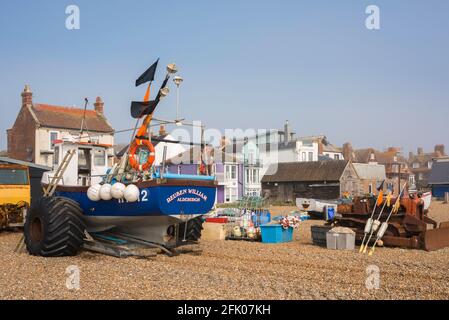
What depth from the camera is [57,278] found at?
29.8ft

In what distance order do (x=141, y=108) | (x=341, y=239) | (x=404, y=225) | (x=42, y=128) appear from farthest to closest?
(x=42, y=128)
(x=404, y=225)
(x=341, y=239)
(x=141, y=108)

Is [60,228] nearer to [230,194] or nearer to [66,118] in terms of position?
[66,118]

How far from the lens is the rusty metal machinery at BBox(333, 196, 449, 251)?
13.7 metres

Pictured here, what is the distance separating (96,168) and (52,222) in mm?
3130

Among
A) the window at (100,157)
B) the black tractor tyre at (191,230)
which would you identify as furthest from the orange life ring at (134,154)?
the black tractor tyre at (191,230)

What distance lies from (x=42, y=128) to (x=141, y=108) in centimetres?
3197

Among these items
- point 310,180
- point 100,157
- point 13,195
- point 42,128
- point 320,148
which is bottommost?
point 310,180

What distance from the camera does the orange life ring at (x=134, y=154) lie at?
39.0 feet

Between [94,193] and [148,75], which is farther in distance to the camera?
[148,75]

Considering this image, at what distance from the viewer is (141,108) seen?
40.0 feet

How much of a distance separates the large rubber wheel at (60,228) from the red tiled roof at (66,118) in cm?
3175

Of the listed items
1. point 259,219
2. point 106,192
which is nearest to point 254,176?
point 259,219

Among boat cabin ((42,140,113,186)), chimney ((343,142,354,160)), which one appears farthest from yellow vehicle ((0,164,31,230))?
chimney ((343,142,354,160))
